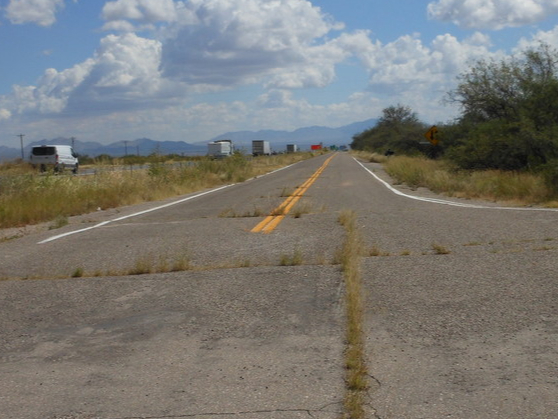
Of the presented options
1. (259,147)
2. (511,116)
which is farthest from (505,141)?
(259,147)

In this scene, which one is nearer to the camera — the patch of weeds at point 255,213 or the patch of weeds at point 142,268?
the patch of weeds at point 142,268

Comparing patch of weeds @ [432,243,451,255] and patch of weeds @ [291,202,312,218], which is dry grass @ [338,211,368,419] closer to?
patch of weeds @ [432,243,451,255]

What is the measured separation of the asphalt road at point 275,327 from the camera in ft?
16.0

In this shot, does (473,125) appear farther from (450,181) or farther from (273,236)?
(273,236)

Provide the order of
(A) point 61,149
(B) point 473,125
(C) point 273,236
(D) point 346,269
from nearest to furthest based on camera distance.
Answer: (D) point 346,269 → (C) point 273,236 → (B) point 473,125 → (A) point 61,149

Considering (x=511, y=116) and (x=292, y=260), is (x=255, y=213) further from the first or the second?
(x=511, y=116)

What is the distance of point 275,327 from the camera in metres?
6.57

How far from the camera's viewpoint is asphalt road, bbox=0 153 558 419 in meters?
4.88

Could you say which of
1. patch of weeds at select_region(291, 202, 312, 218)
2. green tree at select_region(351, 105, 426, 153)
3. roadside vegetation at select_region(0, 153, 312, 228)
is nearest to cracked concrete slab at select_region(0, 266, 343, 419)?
patch of weeds at select_region(291, 202, 312, 218)

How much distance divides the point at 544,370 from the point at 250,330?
8.47 ft

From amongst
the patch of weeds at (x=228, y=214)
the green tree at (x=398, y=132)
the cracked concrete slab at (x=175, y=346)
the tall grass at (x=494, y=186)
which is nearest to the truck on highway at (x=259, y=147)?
the green tree at (x=398, y=132)

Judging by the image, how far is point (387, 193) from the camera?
77.8 ft

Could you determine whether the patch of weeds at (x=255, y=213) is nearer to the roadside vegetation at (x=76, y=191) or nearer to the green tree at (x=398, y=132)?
the roadside vegetation at (x=76, y=191)

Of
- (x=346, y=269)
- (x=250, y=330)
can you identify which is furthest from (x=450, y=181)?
(x=250, y=330)
